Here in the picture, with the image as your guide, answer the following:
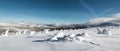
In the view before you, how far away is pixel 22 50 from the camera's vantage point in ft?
36.1

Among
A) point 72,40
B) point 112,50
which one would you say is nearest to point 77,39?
point 72,40

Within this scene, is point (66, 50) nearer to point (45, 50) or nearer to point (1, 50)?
point (45, 50)

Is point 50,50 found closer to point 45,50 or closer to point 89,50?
point 45,50

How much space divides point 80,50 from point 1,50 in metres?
5.60

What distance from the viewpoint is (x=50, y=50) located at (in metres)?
10.7

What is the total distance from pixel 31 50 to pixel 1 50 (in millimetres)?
2255

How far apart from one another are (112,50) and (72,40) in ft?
14.7

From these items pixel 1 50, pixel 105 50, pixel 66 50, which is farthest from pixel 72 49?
pixel 1 50

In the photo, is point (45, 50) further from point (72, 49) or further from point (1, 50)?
point (1, 50)

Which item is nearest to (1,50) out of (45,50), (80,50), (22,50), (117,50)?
(22,50)

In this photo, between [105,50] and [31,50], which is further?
[31,50]

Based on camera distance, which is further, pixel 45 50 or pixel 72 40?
pixel 72 40

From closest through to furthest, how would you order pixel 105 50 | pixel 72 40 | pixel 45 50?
1. pixel 105 50
2. pixel 45 50
3. pixel 72 40

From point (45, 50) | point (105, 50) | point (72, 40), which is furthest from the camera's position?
point (72, 40)
